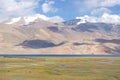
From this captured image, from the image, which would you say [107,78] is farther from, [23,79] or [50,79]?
[23,79]

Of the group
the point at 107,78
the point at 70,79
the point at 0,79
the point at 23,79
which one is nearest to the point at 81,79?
the point at 70,79

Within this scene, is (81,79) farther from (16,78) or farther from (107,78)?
(16,78)

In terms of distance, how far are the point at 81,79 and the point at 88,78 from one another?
122 inches

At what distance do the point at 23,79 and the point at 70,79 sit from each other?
41.3 feet

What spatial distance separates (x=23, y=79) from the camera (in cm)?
9012

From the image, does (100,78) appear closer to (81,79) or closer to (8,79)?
(81,79)

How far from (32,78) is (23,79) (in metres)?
3.73

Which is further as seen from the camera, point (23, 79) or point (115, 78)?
point (115, 78)

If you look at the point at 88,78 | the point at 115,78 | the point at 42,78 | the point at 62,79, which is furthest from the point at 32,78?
the point at 115,78

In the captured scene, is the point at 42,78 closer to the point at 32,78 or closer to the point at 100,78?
the point at 32,78

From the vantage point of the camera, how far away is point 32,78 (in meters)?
93.2

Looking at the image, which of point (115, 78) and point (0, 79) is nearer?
point (0, 79)

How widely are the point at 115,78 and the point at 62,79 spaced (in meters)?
16.2

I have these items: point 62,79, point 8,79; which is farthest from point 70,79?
point 8,79
